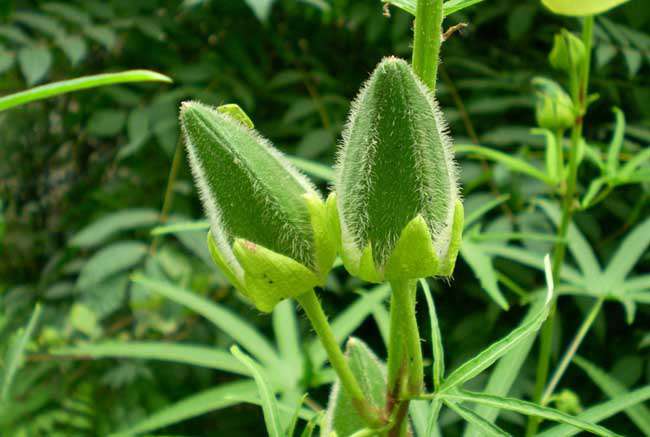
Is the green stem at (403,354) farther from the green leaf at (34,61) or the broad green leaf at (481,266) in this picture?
the green leaf at (34,61)

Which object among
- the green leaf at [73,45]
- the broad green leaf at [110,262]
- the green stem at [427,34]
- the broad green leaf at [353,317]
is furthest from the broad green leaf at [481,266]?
the green leaf at [73,45]

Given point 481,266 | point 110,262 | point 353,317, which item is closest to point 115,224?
point 110,262

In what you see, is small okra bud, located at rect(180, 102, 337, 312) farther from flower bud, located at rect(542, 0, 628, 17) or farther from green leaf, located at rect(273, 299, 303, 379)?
green leaf, located at rect(273, 299, 303, 379)

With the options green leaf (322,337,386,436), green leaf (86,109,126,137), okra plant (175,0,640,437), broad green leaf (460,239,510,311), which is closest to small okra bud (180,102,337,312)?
okra plant (175,0,640,437)

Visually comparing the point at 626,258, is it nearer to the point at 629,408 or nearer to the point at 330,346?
the point at 629,408

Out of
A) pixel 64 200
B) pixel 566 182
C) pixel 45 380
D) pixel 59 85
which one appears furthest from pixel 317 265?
pixel 64 200

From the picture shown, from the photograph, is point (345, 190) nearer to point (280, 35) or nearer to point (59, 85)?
point (59, 85)
